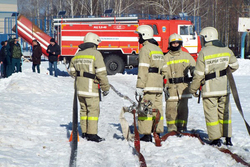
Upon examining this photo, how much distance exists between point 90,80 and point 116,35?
40.0ft

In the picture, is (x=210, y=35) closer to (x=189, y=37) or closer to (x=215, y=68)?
(x=215, y=68)

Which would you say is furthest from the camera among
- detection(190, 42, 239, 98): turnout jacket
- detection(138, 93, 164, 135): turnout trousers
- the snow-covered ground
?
detection(138, 93, 164, 135): turnout trousers

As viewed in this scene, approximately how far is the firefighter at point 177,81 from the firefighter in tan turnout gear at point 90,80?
1.17 m

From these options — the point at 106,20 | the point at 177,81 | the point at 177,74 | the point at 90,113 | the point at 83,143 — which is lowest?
the point at 83,143

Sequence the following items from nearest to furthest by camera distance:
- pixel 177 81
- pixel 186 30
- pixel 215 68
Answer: pixel 215 68, pixel 177 81, pixel 186 30

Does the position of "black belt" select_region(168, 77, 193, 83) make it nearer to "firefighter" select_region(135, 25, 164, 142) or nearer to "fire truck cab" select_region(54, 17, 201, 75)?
"firefighter" select_region(135, 25, 164, 142)

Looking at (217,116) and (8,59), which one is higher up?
(8,59)

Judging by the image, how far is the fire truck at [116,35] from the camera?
1775 centimetres

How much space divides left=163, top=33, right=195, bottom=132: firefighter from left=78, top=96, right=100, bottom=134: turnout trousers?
1.25m

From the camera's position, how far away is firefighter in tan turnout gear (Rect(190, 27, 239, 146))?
5.60 meters

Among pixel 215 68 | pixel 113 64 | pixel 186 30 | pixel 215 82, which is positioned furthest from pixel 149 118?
pixel 186 30

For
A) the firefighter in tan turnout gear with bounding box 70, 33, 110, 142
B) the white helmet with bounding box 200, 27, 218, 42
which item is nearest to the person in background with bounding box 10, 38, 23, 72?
the firefighter in tan turnout gear with bounding box 70, 33, 110, 142

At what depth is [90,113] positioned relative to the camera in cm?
603

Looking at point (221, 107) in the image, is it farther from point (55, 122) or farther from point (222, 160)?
point (55, 122)
